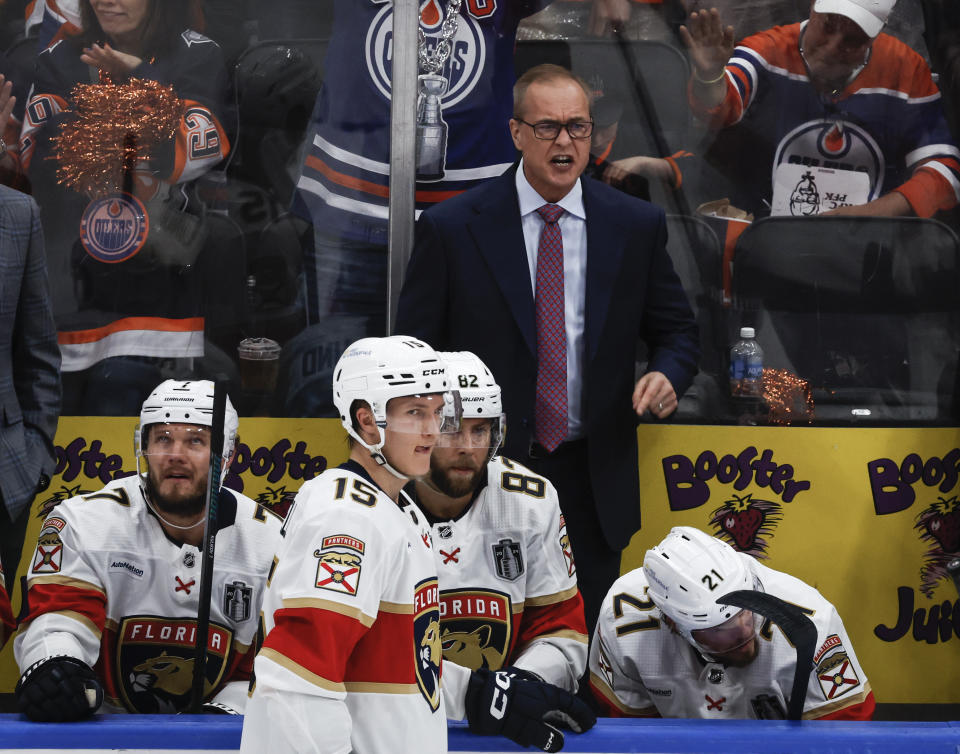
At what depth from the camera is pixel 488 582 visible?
2.87 metres

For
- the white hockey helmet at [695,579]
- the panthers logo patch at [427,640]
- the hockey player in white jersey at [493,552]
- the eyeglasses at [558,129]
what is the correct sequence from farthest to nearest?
the eyeglasses at [558,129] → the hockey player in white jersey at [493,552] → the white hockey helmet at [695,579] → the panthers logo patch at [427,640]

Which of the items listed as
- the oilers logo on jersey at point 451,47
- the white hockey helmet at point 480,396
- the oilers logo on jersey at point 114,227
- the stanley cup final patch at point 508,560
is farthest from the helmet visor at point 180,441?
the oilers logo on jersey at point 451,47

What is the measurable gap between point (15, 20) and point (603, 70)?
69.1 inches

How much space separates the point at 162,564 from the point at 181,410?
379 mm

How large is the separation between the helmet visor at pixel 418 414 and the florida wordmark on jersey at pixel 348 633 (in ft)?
→ 0.33

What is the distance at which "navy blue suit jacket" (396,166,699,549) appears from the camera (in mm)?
3047

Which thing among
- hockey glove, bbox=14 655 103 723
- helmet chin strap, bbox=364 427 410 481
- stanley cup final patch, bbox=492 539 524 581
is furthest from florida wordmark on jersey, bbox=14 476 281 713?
helmet chin strap, bbox=364 427 410 481

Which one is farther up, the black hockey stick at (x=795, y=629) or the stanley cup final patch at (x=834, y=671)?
the black hockey stick at (x=795, y=629)

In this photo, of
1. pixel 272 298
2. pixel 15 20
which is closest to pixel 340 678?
pixel 272 298

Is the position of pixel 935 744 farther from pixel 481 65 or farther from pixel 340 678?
pixel 481 65

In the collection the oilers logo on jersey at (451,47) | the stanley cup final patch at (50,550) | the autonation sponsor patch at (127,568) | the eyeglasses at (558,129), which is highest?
the oilers logo on jersey at (451,47)

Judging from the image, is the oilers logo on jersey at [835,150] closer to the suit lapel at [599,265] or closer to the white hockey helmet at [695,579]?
the suit lapel at [599,265]

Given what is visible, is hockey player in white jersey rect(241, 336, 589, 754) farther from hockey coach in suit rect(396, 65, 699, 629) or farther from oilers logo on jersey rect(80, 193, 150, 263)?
oilers logo on jersey rect(80, 193, 150, 263)

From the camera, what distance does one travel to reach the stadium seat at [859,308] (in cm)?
356
